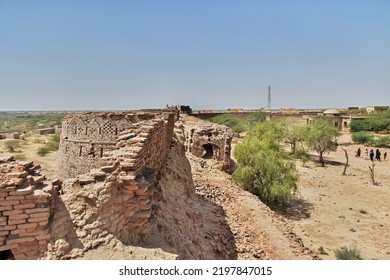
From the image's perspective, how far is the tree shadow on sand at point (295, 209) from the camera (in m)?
14.5

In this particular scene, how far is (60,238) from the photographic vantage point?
3.52 m

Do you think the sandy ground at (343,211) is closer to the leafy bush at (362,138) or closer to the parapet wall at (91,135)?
the parapet wall at (91,135)

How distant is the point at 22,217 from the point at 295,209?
14252 mm

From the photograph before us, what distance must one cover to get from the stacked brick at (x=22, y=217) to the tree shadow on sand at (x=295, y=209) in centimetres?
1270

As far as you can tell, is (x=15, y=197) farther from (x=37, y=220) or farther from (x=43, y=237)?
(x=43, y=237)

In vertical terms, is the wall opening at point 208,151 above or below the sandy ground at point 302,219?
above

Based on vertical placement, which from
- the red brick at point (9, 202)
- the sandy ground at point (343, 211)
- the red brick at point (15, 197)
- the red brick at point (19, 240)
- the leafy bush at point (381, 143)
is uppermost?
the red brick at point (15, 197)

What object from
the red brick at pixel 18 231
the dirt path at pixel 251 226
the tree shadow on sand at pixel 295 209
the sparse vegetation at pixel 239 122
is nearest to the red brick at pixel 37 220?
the red brick at pixel 18 231

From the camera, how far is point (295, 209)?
15375 millimetres

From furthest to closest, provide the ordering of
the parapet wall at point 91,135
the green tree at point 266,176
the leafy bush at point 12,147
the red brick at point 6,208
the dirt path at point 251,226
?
the leafy bush at point 12,147 → the green tree at point 266,176 → the parapet wall at point 91,135 → the dirt path at point 251,226 → the red brick at point 6,208

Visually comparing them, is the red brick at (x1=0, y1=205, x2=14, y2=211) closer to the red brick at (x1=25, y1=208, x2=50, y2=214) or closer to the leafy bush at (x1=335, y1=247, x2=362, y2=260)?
the red brick at (x1=25, y1=208, x2=50, y2=214)

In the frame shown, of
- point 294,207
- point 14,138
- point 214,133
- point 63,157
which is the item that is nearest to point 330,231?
point 294,207

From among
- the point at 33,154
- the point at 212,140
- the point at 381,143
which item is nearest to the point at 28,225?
the point at 212,140
